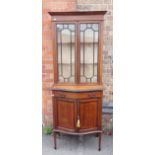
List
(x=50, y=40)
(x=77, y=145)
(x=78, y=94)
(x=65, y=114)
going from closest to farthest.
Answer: (x=78, y=94) → (x=65, y=114) → (x=77, y=145) → (x=50, y=40)

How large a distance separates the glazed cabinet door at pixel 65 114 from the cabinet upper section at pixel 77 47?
11.0 inches

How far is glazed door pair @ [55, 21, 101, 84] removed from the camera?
9.17 feet

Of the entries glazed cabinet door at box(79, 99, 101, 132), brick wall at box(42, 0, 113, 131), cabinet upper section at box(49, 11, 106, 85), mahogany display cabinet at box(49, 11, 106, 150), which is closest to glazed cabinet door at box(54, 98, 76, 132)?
mahogany display cabinet at box(49, 11, 106, 150)

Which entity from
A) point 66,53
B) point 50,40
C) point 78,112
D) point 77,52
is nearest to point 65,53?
point 66,53

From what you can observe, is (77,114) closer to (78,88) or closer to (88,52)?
(78,88)

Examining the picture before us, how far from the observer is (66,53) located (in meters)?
2.87

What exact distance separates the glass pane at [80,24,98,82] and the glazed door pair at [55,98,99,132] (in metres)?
0.34

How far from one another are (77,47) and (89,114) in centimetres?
89

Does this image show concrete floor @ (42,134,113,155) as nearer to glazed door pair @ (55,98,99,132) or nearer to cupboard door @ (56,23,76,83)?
glazed door pair @ (55,98,99,132)
